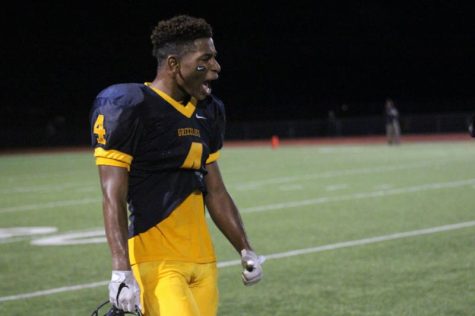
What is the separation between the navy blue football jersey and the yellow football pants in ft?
0.61

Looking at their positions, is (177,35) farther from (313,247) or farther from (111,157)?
(313,247)

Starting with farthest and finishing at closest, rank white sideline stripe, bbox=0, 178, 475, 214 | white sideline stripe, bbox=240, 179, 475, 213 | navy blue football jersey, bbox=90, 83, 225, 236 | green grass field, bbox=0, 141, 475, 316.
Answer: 1. white sideline stripe, bbox=0, 178, 475, 214
2. white sideline stripe, bbox=240, 179, 475, 213
3. green grass field, bbox=0, 141, 475, 316
4. navy blue football jersey, bbox=90, 83, 225, 236

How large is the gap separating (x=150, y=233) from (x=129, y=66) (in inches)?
1906

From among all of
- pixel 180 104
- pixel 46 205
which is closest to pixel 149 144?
pixel 180 104

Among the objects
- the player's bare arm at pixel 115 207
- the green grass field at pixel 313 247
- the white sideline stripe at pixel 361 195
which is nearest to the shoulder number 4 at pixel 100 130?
the player's bare arm at pixel 115 207

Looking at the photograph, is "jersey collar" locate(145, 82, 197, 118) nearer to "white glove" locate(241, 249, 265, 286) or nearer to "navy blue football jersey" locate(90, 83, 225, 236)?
"navy blue football jersey" locate(90, 83, 225, 236)

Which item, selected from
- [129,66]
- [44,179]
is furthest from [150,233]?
[129,66]

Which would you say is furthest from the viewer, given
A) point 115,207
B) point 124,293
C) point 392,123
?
point 392,123

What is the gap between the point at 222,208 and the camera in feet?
12.8

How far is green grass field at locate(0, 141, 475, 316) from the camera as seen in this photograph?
249 inches

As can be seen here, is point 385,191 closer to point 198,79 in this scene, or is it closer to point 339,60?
point 198,79

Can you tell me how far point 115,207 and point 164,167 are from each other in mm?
294

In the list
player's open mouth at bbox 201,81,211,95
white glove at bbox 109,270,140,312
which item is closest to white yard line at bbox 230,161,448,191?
player's open mouth at bbox 201,81,211,95

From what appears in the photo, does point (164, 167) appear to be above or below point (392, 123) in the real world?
above
